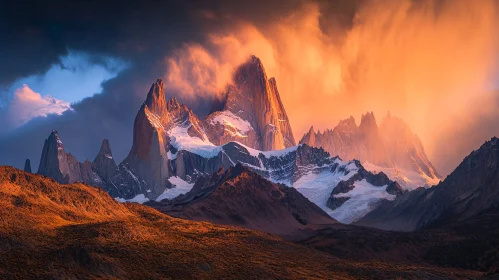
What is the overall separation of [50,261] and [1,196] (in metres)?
36.5

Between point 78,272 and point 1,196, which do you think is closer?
point 78,272

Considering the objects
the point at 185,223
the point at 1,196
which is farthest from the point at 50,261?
the point at 185,223

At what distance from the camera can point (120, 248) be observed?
128 m

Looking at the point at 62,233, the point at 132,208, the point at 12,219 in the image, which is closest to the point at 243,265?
the point at 62,233

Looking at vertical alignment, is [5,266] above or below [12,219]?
below

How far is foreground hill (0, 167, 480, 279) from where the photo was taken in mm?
115500

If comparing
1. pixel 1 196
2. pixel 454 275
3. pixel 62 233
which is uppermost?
pixel 1 196

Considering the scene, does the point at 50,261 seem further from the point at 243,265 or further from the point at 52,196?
the point at 52,196

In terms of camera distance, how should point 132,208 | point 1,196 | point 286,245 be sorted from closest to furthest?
1. point 1,196
2. point 286,245
3. point 132,208

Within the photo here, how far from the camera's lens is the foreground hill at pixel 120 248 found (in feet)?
379

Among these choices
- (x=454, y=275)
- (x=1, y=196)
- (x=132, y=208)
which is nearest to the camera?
(x=1, y=196)

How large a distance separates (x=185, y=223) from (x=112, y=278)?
2516 inches

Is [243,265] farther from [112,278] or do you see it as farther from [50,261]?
[50,261]

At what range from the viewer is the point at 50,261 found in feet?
367
